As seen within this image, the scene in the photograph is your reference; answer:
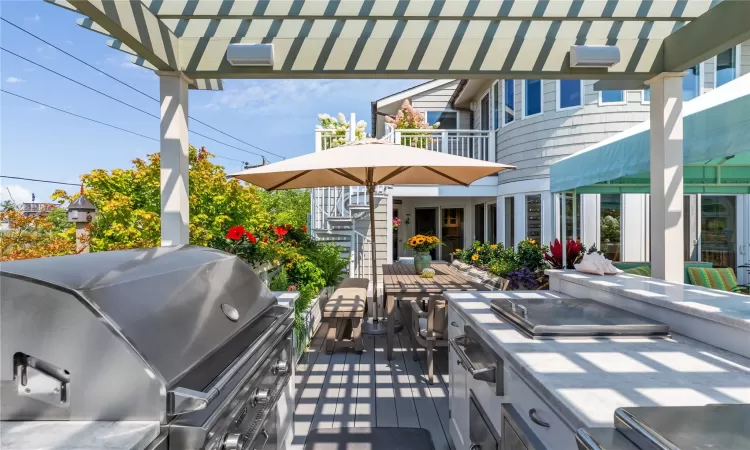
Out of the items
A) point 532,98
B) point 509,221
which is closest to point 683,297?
point 532,98

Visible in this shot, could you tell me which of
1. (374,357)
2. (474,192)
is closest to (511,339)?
(374,357)

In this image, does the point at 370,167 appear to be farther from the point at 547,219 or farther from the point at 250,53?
the point at 547,219

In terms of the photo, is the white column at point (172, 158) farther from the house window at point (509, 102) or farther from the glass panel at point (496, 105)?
the glass panel at point (496, 105)

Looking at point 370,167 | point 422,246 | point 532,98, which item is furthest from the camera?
point 532,98

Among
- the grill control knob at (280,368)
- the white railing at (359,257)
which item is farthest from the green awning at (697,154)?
the white railing at (359,257)

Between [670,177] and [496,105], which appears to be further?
[496,105]

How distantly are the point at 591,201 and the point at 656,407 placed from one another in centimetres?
750

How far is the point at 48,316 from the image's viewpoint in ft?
3.22

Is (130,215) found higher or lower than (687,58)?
lower

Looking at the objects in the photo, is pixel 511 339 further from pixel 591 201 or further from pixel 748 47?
pixel 748 47

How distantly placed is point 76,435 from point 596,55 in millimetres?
3413

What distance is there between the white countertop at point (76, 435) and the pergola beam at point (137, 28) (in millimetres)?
1895

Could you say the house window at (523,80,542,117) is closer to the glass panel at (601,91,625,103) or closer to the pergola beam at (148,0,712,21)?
the glass panel at (601,91,625,103)

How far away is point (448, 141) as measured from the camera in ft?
32.0
